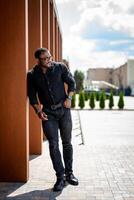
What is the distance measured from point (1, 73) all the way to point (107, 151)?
12.1 feet

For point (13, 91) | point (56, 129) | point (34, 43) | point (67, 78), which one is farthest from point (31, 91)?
point (34, 43)

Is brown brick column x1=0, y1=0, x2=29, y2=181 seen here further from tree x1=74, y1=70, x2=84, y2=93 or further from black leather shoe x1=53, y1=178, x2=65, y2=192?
tree x1=74, y1=70, x2=84, y2=93

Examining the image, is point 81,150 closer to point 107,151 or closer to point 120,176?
point 107,151

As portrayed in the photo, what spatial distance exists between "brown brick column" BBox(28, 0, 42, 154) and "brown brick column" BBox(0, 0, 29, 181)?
79.8 inches

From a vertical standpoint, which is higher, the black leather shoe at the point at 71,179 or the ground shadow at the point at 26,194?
the black leather shoe at the point at 71,179

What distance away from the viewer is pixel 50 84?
5.14m

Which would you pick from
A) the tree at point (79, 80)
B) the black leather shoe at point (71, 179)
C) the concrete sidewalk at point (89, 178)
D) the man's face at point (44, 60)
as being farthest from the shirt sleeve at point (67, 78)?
the tree at point (79, 80)

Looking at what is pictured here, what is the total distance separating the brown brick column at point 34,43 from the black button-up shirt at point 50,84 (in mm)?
2297

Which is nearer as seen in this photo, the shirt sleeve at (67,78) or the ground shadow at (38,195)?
A: the ground shadow at (38,195)

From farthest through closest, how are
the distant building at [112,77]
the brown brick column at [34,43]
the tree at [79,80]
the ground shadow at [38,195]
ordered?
the distant building at [112,77] → the tree at [79,80] → the brown brick column at [34,43] → the ground shadow at [38,195]

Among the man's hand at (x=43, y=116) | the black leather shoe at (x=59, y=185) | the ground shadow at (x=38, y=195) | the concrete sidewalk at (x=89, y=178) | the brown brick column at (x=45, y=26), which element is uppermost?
the brown brick column at (x=45, y=26)

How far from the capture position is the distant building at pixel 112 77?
241 feet

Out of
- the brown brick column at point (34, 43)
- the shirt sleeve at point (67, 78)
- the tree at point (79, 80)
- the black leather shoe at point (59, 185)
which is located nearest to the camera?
the black leather shoe at point (59, 185)

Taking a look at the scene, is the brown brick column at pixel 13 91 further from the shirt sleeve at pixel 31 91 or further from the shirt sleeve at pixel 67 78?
the shirt sleeve at pixel 67 78
